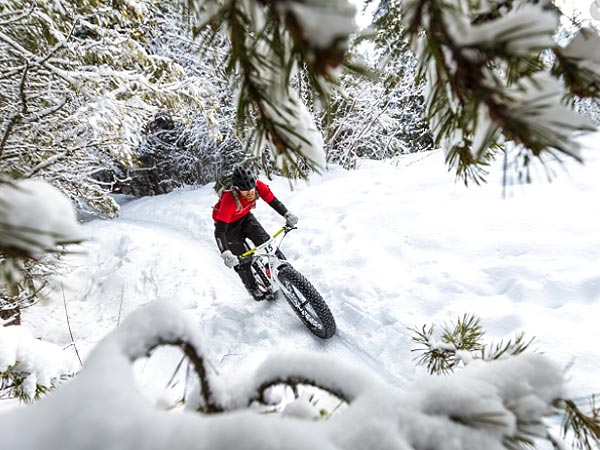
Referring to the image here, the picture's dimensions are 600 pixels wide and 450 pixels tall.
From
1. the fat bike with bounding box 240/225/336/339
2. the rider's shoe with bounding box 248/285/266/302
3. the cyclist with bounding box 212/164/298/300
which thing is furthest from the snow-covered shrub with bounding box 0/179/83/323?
the rider's shoe with bounding box 248/285/266/302

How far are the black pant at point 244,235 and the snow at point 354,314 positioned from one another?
1.74ft

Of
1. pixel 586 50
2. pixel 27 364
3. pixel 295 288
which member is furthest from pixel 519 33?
pixel 295 288

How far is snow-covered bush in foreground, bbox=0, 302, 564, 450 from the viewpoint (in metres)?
0.48

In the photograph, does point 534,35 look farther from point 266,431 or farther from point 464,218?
point 464,218

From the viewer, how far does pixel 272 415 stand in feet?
2.20

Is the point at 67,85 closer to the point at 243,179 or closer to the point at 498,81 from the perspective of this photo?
the point at 243,179

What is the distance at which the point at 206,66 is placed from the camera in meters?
11.6

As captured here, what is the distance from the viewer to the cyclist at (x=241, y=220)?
15.8 feet

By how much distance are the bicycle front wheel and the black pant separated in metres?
0.71

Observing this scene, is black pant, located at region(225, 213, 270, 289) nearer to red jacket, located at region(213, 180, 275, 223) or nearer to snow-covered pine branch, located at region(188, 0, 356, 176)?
red jacket, located at region(213, 180, 275, 223)

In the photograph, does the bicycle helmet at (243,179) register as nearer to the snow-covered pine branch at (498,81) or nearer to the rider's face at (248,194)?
the rider's face at (248,194)

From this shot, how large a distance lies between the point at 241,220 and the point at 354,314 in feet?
7.07

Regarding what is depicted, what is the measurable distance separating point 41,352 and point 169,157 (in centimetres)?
1469

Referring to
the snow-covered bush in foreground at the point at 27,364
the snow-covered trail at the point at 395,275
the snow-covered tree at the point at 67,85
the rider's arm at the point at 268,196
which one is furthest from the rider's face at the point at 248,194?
the snow-covered bush in foreground at the point at 27,364
